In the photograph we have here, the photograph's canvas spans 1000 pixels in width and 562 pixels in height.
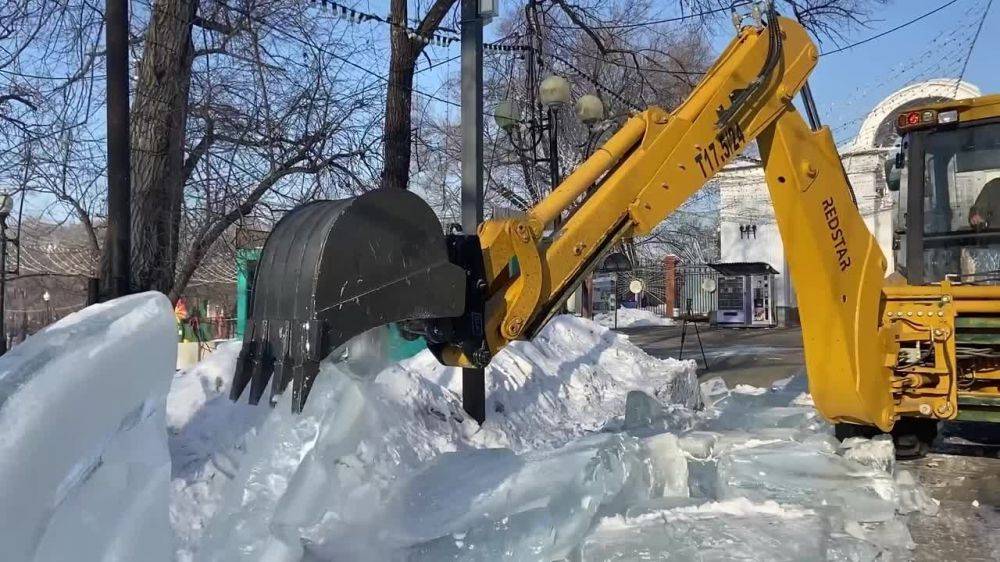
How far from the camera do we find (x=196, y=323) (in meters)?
14.6

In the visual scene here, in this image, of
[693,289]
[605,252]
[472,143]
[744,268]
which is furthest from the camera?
[693,289]

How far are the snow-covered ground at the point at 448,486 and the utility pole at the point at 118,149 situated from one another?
44.2 inches

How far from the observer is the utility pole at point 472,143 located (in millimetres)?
7824

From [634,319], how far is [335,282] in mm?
30508

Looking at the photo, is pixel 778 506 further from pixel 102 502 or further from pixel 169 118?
pixel 169 118

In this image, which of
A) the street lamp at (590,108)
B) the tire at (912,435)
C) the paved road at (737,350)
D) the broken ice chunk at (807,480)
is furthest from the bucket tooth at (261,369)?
the paved road at (737,350)

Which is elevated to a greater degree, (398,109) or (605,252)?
(398,109)

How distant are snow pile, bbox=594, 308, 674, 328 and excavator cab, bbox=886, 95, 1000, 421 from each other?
23842 mm

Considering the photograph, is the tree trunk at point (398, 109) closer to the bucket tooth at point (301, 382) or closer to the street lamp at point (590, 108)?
the street lamp at point (590, 108)

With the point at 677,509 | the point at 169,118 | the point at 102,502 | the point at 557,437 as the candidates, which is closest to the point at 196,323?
the point at 169,118

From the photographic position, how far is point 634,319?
3306cm

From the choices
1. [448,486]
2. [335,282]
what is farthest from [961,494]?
[335,282]

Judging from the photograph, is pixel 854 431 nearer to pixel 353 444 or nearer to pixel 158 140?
pixel 353 444

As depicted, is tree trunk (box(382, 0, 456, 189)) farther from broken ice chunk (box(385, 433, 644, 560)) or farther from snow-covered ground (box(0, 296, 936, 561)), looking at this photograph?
broken ice chunk (box(385, 433, 644, 560))
